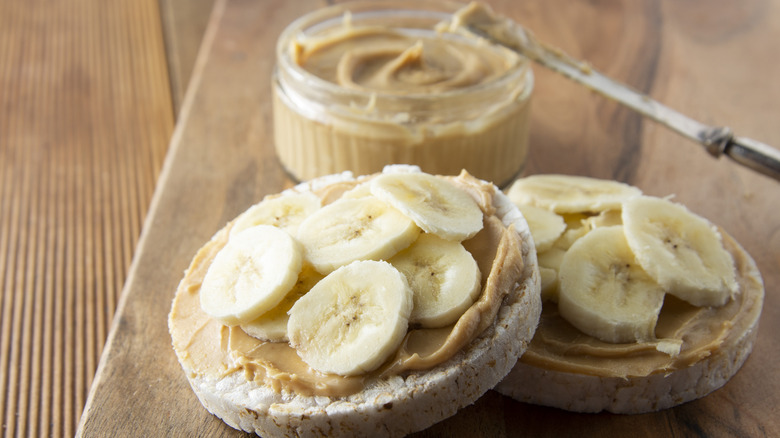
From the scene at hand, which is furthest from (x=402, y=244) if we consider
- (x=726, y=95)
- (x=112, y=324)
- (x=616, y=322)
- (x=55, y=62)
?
(x=55, y=62)

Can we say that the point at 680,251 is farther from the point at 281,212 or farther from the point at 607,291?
the point at 281,212

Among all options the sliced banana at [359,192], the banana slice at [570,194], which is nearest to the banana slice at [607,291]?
the banana slice at [570,194]

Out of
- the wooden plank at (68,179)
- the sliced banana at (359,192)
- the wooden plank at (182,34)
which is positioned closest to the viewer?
the sliced banana at (359,192)

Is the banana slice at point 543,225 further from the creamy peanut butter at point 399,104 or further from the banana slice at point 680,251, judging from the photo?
the creamy peanut butter at point 399,104

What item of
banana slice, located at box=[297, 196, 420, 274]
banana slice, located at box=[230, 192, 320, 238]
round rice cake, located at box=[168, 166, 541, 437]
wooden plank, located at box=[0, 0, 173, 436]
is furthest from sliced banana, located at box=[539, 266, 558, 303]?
wooden plank, located at box=[0, 0, 173, 436]

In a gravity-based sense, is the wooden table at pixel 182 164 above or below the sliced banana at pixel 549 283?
below

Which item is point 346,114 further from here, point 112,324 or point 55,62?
point 55,62
